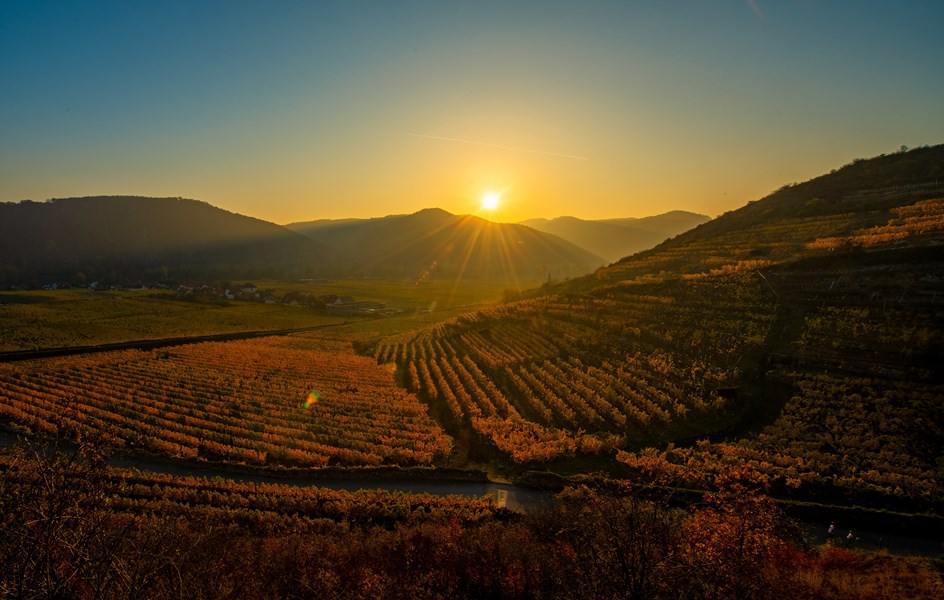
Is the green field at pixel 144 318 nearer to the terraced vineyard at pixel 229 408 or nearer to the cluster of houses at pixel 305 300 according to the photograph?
the cluster of houses at pixel 305 300

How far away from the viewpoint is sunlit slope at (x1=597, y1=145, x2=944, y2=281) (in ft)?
241

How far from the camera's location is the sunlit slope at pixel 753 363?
29.0 metres

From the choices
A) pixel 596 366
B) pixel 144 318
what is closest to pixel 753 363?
pixel 596 366

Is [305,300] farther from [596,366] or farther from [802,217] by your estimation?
[802,217]

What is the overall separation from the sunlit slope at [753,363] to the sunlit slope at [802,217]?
0.87 meters

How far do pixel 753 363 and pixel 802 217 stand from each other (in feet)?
205

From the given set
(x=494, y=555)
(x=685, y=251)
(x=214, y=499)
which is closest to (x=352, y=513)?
(x=214, y=499)

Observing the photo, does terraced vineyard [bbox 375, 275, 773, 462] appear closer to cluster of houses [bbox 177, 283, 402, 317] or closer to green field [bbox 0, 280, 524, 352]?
green field [bbox 0, 280, 524, 352]

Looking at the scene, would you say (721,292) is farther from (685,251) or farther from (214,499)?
(214,499)

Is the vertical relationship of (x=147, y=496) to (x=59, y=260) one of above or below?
below

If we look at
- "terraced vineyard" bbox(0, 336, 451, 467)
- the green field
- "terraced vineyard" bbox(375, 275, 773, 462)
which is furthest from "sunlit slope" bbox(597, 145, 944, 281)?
the green field

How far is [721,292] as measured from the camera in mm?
60125

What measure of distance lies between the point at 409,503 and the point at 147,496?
533 inches

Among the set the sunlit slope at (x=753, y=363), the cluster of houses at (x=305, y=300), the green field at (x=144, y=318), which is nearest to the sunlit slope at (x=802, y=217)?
the sunlit slope at (x=753, y=363)
